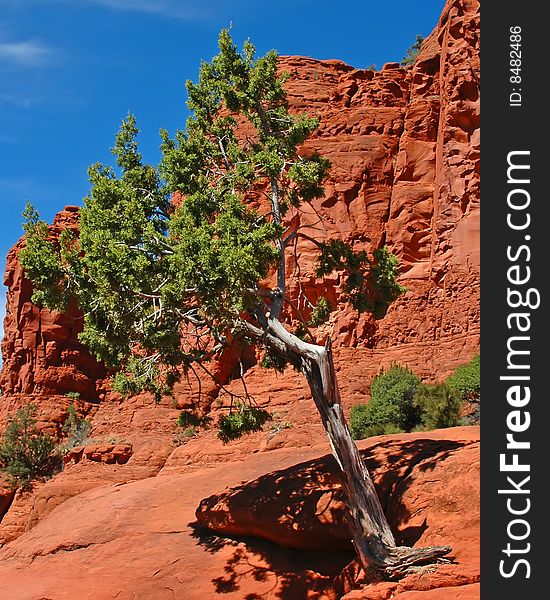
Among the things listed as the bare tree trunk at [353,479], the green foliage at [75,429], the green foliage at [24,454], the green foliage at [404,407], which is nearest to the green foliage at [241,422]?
the bare tree trunk at [353,479]

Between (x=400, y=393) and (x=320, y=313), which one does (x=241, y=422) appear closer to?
(x=320, y=313)

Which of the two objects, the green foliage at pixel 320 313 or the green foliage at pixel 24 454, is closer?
the green foliage at pixel 320 313

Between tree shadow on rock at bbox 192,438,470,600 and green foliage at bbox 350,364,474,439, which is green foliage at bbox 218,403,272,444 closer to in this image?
tree shadow on rock at bbox 192,438,470,600

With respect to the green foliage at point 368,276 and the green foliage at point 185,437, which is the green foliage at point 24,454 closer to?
the green foliage at point 185,437

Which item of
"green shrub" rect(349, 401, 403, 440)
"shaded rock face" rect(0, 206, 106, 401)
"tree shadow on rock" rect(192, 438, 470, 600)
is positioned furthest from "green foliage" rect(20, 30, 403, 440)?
"shaded rock face" rect(0, 206, 106, 401)

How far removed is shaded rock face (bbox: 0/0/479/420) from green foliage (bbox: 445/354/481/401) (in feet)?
8.83

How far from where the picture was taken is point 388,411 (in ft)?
86.2

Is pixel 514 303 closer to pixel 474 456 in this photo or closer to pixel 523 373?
pixel 523 373

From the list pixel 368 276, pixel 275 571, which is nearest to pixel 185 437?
pixel 368 276

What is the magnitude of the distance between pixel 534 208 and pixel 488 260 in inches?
34.6

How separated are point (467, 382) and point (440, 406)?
260cm

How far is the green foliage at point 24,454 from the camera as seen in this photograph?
3200 cm

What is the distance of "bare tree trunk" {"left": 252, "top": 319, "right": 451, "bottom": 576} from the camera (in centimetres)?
1323

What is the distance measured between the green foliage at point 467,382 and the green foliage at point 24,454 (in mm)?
18368
